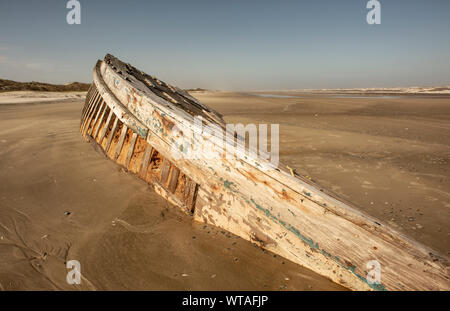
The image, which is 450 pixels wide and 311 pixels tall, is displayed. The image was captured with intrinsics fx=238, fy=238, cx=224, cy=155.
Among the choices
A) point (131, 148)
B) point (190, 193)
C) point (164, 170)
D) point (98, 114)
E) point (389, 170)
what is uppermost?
point (98, 114)

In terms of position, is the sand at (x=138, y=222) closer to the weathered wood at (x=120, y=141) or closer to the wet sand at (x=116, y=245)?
the wet sand at (x=116, y=245)

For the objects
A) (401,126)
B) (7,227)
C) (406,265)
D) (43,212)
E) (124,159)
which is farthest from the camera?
(401,126)

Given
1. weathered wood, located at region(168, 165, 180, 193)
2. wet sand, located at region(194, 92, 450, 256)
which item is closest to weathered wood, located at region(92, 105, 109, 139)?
weathered wood, located at region(168, 165, 180, 193)

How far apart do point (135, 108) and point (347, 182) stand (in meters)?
3.23

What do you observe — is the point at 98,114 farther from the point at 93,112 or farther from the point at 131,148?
the point at 131,148

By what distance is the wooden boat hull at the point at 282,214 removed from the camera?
1.33 metres

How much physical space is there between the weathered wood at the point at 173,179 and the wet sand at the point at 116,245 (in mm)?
220

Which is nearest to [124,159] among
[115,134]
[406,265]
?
[115,134]

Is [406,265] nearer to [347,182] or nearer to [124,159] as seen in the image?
[347,182]

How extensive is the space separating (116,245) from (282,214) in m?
1.36

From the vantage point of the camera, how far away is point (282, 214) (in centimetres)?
163

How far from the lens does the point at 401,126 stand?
8.30 metres

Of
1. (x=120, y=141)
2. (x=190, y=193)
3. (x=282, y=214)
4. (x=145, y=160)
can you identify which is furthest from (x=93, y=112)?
(x=282, y=214)
